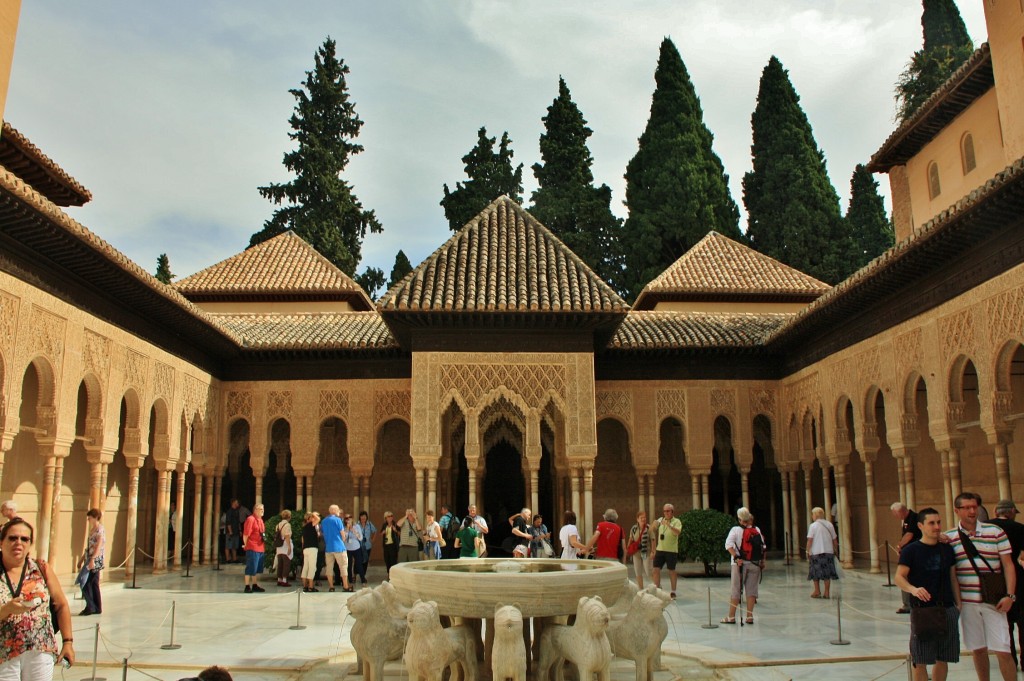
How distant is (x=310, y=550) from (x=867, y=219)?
28.4 m

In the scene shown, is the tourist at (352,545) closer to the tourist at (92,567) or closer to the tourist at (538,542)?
the tourist at (538,542)

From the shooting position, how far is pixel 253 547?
13.7 meters

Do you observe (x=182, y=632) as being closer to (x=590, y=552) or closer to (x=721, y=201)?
(x=590, y=552)

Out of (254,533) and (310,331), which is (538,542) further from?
(310,331)

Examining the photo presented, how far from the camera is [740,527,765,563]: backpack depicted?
9.59 meters

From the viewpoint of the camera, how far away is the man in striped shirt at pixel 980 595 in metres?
5.59

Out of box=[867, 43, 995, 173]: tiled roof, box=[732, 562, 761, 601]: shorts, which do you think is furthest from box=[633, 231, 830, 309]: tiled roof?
box=[732, 562, 761, 601]: shorts

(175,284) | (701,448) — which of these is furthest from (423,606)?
(175,284)

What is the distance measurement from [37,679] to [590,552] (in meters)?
9.48

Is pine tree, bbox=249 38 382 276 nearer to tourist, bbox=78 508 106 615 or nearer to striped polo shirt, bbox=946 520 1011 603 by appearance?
tourist, bbox=78 508 106 615

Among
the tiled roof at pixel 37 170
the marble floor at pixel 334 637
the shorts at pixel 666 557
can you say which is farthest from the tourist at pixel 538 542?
the tiled roof at pixel 37 170

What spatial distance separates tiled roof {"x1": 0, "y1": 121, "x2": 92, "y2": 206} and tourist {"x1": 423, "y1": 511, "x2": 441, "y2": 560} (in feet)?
30.0

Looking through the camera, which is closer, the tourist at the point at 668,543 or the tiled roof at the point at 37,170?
the tourist at the point at 668,543

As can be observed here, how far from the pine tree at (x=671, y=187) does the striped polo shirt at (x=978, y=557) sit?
89.5ft
